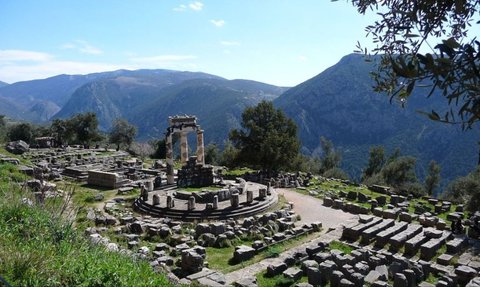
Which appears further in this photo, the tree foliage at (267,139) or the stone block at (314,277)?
the tree foliage at (267,139)

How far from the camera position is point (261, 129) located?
38.1 meters

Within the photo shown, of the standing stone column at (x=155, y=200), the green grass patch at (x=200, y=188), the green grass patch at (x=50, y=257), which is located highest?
the green grass patch at (x=50, y=257)

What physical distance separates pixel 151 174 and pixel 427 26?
1357 inches

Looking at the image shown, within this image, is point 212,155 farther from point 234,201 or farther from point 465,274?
point 465,274

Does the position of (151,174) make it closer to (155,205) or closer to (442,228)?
(155,205)

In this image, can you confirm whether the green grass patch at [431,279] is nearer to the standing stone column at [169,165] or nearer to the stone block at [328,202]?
the stone block at [328,202]

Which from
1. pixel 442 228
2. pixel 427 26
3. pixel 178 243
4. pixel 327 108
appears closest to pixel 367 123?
pixel 327 108

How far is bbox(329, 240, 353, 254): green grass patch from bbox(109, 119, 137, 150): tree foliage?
52780mm

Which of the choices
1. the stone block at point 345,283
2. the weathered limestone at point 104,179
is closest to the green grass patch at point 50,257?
the stone block at point 345,283

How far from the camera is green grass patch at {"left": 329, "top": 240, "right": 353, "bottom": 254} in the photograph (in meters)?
18.7

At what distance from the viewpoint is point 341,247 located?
19.0 metres

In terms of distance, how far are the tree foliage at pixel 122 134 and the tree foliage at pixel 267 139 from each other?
107 ft

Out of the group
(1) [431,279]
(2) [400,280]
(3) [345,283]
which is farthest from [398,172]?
(3) [345,283]

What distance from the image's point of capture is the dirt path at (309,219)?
15820mm
